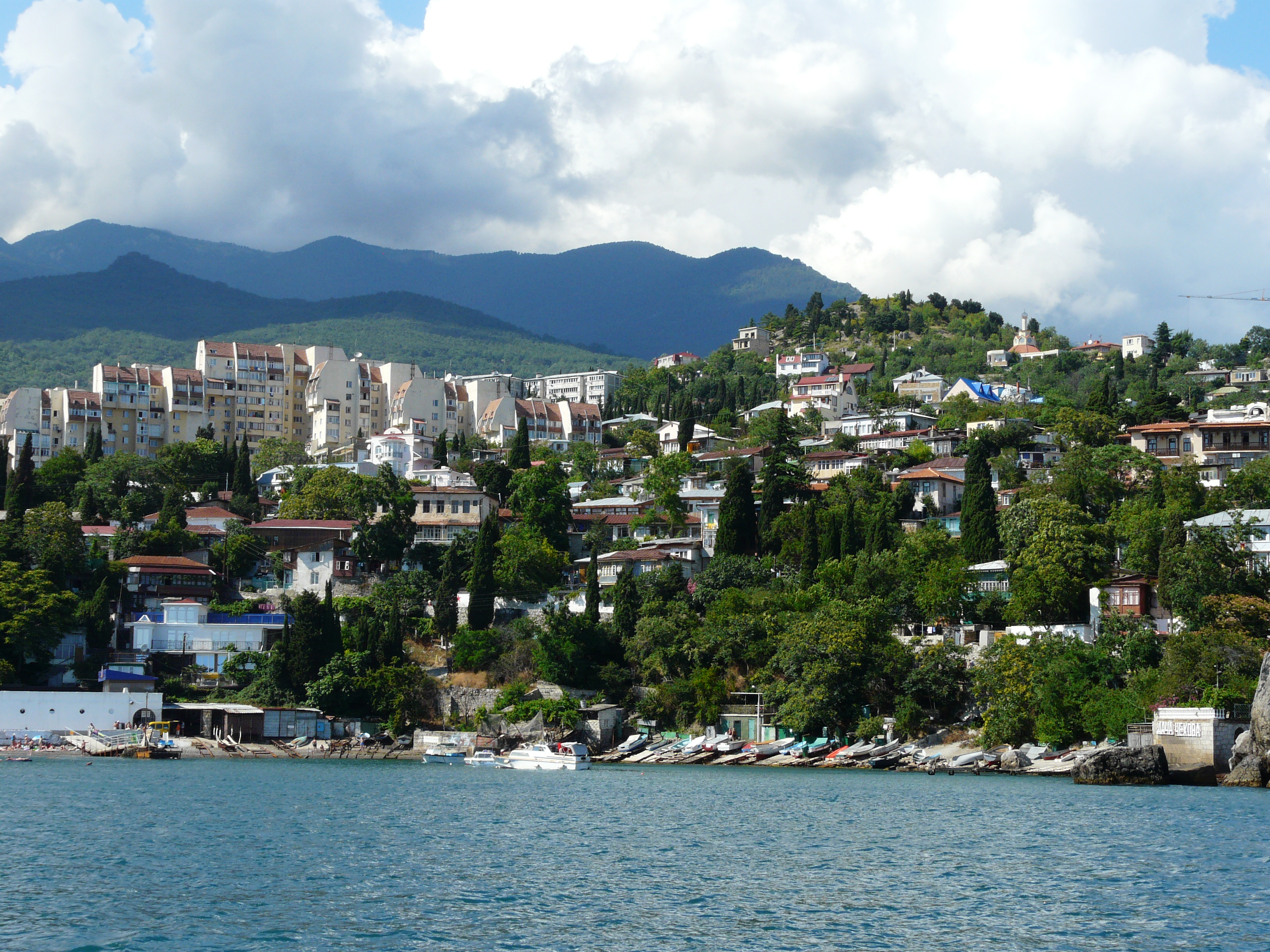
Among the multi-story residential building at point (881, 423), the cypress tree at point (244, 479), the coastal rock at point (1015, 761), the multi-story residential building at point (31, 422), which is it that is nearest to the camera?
the coastal rock at point (1015, 761)

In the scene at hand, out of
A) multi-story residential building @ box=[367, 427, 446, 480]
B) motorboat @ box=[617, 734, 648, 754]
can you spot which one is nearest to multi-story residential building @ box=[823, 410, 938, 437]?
multi-story residential building @ box=[367, 427, 446, 480]

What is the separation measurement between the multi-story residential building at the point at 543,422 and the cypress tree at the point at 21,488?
4445 centimetres

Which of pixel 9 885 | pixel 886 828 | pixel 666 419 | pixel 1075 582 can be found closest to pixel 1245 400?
pixel 666 419

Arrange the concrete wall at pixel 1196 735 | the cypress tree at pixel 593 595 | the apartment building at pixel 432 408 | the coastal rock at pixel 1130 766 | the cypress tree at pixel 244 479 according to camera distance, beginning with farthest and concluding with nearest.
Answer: the apartment building at pixel 432 408
the cypress tree at pixel 244 479
the cypress tree at pixel 593 595
the concrete wall at pixel 1196 735
the coastal rock at pixel 1130 766

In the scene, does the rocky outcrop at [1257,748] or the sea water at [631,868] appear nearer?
the sea water at [631,868]

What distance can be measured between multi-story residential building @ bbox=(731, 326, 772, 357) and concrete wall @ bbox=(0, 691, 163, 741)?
114 metres

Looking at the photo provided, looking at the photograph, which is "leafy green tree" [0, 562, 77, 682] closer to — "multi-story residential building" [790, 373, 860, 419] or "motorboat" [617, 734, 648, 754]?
"motorboat" [617, 734, 648, 754]

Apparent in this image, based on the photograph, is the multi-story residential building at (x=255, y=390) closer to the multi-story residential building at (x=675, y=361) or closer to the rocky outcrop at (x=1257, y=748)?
the multi-story residential building at (x=675, y=361)

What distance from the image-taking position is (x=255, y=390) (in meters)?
134

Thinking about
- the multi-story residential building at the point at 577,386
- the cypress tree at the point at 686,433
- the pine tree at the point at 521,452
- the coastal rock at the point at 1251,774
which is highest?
the multi-story residential building at the point at 577,386

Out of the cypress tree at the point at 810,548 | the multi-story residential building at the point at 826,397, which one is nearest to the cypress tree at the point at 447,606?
the cypress tree at the point at 810,548

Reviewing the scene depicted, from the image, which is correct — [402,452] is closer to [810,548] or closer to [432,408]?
[432,408]

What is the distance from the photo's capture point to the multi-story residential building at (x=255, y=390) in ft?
431

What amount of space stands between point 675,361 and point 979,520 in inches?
4237
